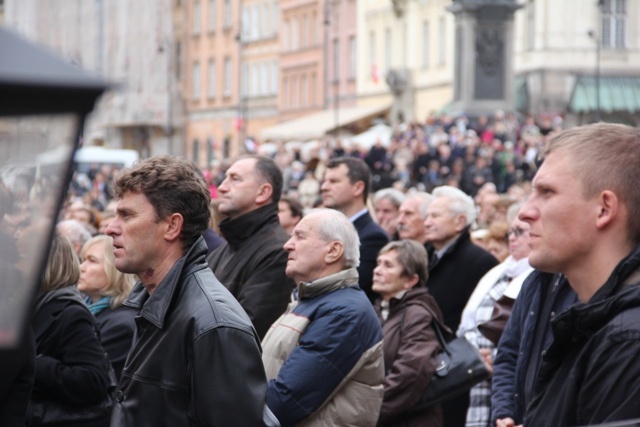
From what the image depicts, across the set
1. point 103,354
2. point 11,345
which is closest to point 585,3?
point 103,354

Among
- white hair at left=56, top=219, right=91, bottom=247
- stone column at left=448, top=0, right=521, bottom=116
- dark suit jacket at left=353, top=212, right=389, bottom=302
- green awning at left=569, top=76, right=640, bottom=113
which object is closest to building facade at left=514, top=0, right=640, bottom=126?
green awning at left=569, top=76, right=640, bottom=113

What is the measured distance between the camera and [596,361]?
3.48 meters

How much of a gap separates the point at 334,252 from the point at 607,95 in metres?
50.8

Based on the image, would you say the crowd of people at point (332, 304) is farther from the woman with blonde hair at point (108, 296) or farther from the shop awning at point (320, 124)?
the shop awning at point (320, 124)

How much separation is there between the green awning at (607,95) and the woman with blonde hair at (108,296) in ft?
161

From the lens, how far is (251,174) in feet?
26.1

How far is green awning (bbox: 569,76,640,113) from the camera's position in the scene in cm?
5541

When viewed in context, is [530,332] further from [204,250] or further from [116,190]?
[116,190]

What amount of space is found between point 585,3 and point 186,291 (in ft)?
173

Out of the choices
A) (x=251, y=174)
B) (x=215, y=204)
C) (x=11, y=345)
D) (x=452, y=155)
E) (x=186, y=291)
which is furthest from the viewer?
(x=452, y=155)

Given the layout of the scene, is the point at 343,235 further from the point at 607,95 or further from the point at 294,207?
the point at 607,95

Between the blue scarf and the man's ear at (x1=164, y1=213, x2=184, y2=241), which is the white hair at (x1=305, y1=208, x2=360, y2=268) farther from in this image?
the man's ear at (x1=164, y1=213, x2=184, y2=241)

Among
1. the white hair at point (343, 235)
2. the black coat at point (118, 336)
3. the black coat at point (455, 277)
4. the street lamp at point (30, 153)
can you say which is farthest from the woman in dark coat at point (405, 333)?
the street lamp at point (30, 153)

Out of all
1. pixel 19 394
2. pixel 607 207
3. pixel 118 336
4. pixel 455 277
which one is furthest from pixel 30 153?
pixel 455 277
